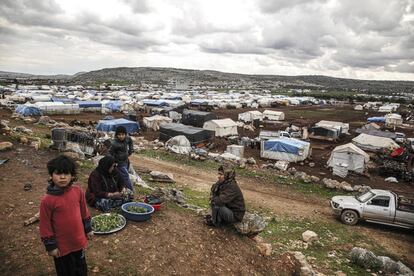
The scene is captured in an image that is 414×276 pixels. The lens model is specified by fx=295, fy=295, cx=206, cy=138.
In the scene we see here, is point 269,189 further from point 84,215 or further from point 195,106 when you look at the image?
point 195,106

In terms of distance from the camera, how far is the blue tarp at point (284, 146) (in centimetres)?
2588

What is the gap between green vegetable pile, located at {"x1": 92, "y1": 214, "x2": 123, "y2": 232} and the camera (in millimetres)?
6318

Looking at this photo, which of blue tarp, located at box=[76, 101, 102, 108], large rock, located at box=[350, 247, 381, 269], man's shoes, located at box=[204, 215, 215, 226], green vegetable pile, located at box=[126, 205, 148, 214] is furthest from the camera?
blue tarp, located at box=[76, 101, 102, 108]

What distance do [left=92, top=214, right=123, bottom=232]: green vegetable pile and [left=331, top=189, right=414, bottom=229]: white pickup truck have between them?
9.92 meters

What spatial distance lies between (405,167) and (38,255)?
85.2 ft

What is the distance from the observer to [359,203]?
1273cm

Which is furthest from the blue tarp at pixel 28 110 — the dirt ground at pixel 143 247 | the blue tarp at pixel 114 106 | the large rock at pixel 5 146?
the dirt ground at pixel 143 247

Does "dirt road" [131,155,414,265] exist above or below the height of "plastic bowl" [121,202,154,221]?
below

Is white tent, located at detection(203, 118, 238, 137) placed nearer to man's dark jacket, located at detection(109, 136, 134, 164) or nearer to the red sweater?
man's dark jacket, located at detection(109, 136, 134, 164)

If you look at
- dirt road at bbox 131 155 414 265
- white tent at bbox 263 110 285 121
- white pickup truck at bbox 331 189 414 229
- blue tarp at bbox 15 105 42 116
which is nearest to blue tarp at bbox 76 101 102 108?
blue tarp at bbox 15 105 42 116

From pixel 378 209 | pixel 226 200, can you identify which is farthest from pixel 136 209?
pixel 378 209

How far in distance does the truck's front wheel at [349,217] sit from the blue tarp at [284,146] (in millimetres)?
13412

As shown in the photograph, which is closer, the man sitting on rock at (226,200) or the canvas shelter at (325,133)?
the man sitting on rock at (226,200)

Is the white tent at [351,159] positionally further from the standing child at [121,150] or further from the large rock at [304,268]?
the standing child at [121,150]
